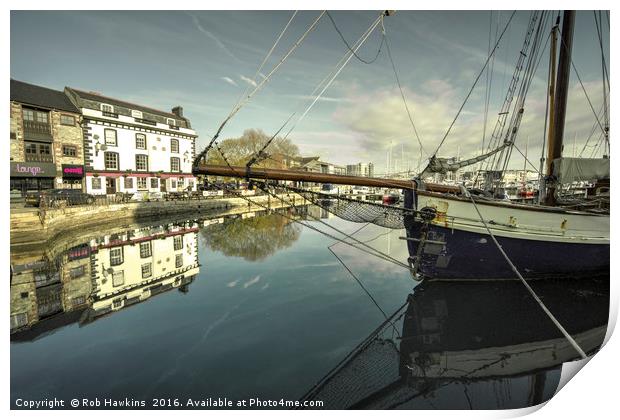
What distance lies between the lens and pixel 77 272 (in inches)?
280

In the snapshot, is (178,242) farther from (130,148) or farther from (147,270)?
(130,148)

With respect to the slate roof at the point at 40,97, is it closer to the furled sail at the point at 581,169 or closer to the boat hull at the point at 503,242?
the boat hull at the point at 503,242

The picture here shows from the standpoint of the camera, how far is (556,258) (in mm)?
5906

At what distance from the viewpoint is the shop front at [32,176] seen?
44.7ft

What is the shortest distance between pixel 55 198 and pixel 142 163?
9.81 m

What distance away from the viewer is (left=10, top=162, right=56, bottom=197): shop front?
536 inches

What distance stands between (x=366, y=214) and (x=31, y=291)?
24.5ft

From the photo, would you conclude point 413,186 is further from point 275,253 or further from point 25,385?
point 25,385

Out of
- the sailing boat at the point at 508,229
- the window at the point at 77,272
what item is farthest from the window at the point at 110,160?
the sailing boat at the point at 508,229

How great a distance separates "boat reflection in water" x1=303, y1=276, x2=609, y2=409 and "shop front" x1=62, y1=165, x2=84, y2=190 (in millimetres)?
22111

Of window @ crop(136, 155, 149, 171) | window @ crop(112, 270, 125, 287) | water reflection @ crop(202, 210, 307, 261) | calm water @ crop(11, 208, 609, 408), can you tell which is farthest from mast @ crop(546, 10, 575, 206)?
window @ crop(136, 155, 149, 171)

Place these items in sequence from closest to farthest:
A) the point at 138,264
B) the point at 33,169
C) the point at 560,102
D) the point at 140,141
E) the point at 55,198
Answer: the point at 560,102
the point at 138,264
the point at 55,198
the point at 33,169
the point at 140,141

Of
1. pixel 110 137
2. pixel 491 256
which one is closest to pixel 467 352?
pixel 491 256

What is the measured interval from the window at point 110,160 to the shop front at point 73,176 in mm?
1673
